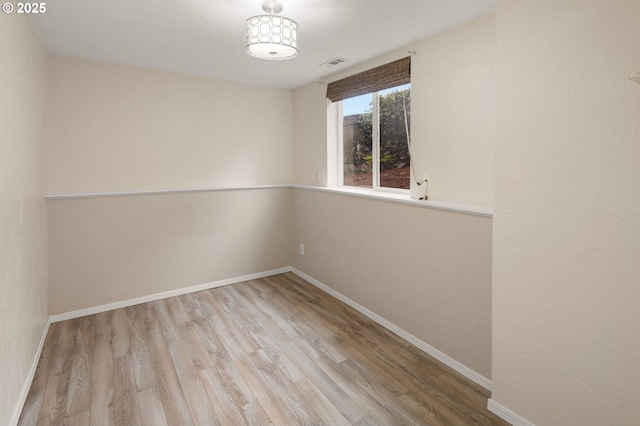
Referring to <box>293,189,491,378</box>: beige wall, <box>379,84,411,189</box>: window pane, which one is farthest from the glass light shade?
<box>293,189,491,378</box>: beige wall

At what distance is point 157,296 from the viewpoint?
357 cm

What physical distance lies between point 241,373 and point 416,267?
4.75 ft

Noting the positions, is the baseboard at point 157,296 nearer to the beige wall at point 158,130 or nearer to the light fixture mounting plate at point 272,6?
the beige wall at point 158,130

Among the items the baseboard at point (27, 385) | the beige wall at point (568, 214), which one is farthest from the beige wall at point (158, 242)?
the beige wall at point (568, 214)

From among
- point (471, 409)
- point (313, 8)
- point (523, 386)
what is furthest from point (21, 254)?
point (523, 386)

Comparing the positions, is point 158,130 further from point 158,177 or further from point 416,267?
point 416,267

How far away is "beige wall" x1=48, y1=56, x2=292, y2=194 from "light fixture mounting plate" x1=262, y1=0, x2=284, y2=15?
184 centimetres

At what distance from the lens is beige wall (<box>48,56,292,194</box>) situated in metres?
3.09

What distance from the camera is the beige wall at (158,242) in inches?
123

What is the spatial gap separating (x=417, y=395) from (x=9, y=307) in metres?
2.27

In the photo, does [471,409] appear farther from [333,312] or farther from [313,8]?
[313,8]

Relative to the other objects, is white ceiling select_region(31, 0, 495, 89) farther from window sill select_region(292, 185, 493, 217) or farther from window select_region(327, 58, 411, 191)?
window sill select_region(292, 185, 493, 217)

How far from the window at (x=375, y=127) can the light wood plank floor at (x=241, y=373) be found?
4.40 ft

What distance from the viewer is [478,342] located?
7.27 feet
